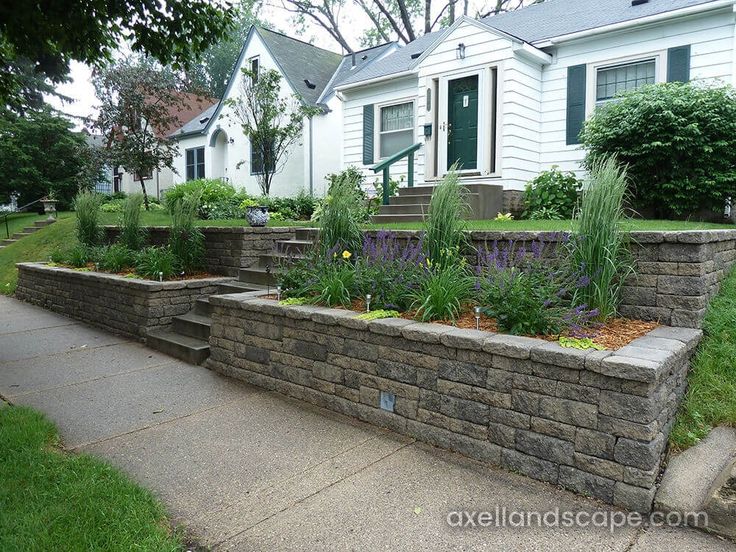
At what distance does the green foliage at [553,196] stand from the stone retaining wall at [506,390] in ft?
16.7

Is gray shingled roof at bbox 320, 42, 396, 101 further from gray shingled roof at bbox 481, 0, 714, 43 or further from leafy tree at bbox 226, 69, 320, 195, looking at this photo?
gray shingled roof at bbox 481, 0, 714, 43

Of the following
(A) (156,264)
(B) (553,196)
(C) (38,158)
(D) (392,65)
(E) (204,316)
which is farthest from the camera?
(C) (38,158)

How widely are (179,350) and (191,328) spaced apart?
0.41 m

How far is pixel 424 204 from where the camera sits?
29.1ft

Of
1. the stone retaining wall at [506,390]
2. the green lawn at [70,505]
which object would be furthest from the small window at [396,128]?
the green lawn at [70,505]

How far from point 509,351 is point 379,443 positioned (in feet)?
3.36

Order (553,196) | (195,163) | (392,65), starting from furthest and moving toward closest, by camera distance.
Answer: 1. (195,163)
2. (392,65)
3. (553,196)

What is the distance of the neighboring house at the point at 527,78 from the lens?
8203 mm

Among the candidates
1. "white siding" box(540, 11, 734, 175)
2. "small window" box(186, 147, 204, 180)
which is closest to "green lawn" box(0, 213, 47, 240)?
"small window" box(186, 147, 204, 180)

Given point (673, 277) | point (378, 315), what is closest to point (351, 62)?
point (378, 315)

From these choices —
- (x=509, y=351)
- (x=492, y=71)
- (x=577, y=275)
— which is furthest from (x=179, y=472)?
(x=492, y=71)

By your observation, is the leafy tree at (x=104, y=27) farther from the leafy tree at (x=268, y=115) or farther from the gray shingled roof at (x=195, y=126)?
the gray shingled roof at (x=195, y=126)

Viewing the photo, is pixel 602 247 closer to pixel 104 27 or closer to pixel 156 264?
pixel 156 264

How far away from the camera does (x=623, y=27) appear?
337 inches
